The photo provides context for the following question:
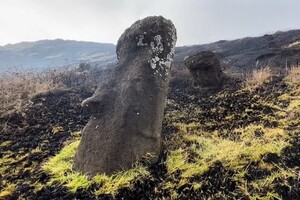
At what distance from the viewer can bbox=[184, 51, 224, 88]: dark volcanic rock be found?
30.5ft

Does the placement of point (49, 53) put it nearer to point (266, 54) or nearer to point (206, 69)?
point (266, 54)

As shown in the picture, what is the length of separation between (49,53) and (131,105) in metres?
43.2

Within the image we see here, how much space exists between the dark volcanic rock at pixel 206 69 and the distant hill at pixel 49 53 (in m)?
28.9

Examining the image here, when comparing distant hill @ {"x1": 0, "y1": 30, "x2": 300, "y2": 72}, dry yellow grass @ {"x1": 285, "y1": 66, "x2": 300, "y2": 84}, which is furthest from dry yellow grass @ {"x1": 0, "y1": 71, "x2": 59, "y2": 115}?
distant hill @ {"x1": 0, "y1": 30, "x2": 300, "y2": 72}

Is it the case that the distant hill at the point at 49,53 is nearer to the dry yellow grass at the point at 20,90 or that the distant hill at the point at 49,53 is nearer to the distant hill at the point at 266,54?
the distant hill at the point at 266,54

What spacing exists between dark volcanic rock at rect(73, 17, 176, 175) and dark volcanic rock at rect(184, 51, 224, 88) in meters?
3.74

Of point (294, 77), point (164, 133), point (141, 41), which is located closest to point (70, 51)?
point (294, 77)

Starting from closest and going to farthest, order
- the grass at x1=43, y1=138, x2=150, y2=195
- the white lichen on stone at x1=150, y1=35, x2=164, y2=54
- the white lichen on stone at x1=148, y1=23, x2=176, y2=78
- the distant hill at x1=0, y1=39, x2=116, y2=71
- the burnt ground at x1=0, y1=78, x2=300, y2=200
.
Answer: the burnt ground at x1=0, y1=78, x2=300, y2=200 → the grass at x1=43, y1=138, x2=150, y2=195 → the white lichen on stone at x1=148, y1=23, x2=176, y2=78 → the white lichen on stone at x1=150, y1=35, x2=164, y2=54 → the distant hill at x1=0, y1=39, x2=116, y2=71

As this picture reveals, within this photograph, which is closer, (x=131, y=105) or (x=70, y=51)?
(x=131, y=105)

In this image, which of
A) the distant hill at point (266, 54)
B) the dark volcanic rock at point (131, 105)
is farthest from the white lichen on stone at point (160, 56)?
the distant hill at point (266, 54)

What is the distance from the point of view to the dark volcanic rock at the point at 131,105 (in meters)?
4.57

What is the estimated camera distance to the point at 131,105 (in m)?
4.82

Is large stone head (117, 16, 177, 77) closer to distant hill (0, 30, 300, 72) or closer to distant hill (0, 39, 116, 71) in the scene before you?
distant hill (0, 30, 300, 72)

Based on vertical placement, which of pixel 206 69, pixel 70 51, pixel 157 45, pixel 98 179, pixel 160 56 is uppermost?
pixel 157 45
